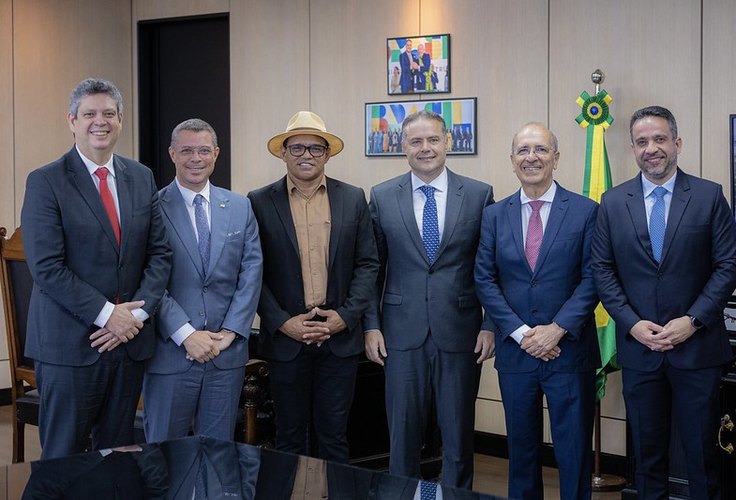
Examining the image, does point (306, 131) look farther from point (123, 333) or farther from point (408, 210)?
point (123, 333)

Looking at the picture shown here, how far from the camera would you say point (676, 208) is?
12.0 ft

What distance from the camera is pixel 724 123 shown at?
486cm

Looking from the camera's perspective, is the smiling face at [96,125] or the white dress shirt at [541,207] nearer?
the smiling face at [96,125]

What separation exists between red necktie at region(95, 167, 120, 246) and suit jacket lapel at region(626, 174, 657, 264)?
1908 millimetres

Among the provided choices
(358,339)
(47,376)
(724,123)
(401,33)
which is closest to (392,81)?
(401,33)

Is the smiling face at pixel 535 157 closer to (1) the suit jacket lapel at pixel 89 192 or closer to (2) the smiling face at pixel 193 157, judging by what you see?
(2) the smiling face at pixel 193 157

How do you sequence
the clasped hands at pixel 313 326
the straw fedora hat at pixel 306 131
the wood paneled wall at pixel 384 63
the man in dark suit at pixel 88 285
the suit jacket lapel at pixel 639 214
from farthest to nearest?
the wood paneled wall at pixel 384 63 → the straw fedora hat at pixel 306 131 → the clasped hands at pixel 313 326 → the suit jacket lapel at pixel 639 214 → the man in dark suit at pixel 88 285

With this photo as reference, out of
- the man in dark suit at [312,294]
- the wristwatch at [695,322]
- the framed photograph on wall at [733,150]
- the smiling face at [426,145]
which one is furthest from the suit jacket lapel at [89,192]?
the framed photograph on wall at [733,150]

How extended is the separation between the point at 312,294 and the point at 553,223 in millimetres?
1008

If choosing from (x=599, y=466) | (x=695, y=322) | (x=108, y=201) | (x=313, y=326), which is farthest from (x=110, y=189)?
(x=599, y=466)

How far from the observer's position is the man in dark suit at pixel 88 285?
11.3 feet

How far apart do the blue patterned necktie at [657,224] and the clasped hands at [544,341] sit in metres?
0.46

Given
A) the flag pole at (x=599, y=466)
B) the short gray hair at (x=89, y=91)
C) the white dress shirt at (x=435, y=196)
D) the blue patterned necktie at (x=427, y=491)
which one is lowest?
the flag pole at (x=599, y=466)

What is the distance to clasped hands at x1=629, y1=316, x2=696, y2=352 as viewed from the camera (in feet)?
11.7
